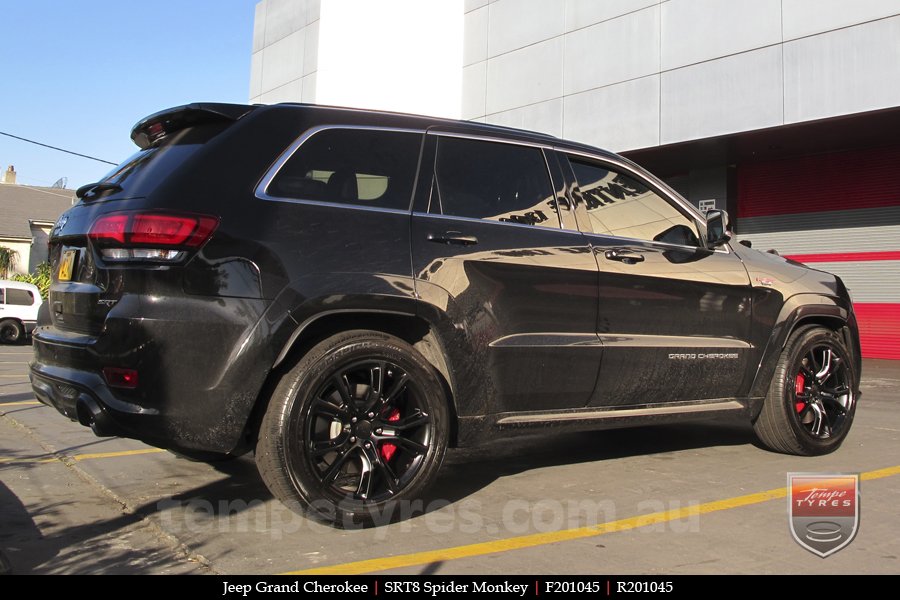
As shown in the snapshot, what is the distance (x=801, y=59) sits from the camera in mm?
13836

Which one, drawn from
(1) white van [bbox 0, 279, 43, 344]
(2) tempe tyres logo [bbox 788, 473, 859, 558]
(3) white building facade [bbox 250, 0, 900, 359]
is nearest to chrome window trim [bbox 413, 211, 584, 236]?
(2) tempe tyres logo [bbox 788, 473, 859, 558]

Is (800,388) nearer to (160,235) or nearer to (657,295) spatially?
(657,295)

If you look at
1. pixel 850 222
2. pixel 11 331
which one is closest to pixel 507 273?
pixel 850 222

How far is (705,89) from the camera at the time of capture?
15.3 metres

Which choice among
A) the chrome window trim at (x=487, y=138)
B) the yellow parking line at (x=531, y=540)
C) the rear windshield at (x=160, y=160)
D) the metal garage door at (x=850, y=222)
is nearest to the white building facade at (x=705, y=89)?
the metal garage door at (x=850, y=222)

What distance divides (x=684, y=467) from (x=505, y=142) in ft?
7.36

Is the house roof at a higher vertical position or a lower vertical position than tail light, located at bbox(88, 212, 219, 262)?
higher

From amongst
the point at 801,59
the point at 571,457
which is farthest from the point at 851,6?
the point at 571,457

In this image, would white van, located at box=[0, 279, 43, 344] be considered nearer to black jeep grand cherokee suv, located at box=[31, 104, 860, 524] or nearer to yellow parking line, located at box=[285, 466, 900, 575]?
black jeep grand cherokee suv, located at box=[31, 104, 860, 524]

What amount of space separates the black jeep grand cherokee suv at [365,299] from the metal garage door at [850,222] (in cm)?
1370

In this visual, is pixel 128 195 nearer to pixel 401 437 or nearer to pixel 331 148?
pixel 331 148

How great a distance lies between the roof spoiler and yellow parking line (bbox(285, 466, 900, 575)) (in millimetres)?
2021

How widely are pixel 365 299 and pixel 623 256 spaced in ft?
5.33

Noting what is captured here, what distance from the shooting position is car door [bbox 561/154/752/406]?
425cm
